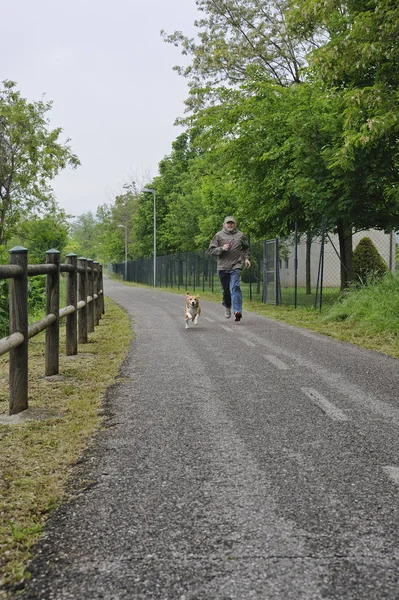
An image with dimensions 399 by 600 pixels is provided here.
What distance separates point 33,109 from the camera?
36219 millimetres

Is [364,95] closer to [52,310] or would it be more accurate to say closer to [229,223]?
[229,223]

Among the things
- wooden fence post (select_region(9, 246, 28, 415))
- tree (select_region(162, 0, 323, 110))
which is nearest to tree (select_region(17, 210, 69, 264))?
tree (select_region(162, 0, 323, 110))

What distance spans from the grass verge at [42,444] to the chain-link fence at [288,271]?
11.0 meters

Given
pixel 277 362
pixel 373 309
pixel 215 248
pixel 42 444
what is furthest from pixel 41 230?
pixel 42 444

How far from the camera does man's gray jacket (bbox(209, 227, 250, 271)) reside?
1223cm

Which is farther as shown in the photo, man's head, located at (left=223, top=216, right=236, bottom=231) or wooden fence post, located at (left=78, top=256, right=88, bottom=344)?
man's head, located at (left=223, top=216, right=236, bottom=231)

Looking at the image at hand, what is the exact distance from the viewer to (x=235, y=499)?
3.13m

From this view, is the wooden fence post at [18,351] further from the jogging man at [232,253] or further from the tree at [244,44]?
the tree at [244,44]

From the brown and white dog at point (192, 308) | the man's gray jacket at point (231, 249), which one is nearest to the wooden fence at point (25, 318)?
the brown and white dog at point (192, 308)

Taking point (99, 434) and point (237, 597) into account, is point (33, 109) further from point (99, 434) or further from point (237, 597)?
point (237, 597)

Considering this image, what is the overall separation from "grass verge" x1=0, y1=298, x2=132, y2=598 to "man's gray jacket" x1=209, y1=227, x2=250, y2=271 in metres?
4.63

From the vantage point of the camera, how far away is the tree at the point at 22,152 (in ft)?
116

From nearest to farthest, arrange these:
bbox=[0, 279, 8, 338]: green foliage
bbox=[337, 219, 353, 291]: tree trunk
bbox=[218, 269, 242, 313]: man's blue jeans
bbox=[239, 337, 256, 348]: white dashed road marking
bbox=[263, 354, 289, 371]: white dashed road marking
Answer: bbox=[263, 354, 289, 371]: white dashed road marking, bbox=[0, 279, 8, 338]: green foliage, bbox=[239, 337, 256, 348]: white dashed road marking, bbox=[218, 269, 242, 313]: man's blue jeans, bbox=[337, 219, 353, 291]: tree trunk

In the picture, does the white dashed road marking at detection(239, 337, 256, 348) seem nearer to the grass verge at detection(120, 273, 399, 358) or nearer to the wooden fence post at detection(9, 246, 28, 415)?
the grass verge at detection(120, 273, 399, 358)
